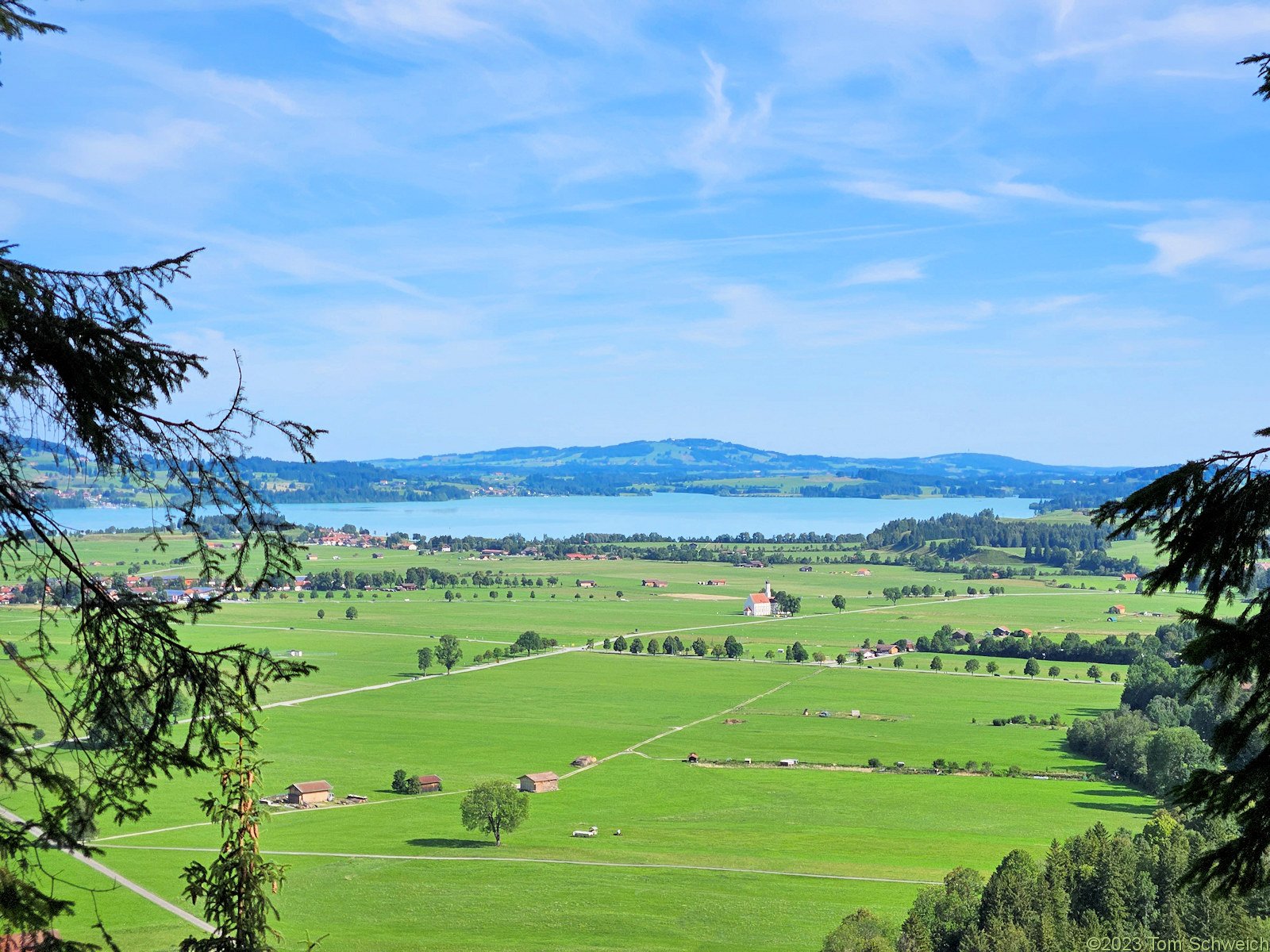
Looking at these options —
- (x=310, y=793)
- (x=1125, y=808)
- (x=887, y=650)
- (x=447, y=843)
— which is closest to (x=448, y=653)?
(x=310, y=793)

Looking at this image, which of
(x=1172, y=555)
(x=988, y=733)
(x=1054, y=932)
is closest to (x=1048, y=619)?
(x=988, y=733)

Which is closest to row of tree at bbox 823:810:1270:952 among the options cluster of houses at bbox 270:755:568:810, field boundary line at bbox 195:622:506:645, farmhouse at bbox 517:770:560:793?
farmhouse at bbox 517:770:560:793

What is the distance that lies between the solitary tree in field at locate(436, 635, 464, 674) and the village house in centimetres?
4787

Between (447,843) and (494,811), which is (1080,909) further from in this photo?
A: (447,843)

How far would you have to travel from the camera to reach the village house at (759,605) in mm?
131950

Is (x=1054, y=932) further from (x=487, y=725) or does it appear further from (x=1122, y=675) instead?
(x=1122, y=675)

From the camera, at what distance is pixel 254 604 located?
136625 mm

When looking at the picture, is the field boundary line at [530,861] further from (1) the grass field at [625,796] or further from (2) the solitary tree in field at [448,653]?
(2) the solitary tree in field at [448,653]

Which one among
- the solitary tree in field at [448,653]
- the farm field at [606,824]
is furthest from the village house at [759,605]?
the farm field at [606,824]

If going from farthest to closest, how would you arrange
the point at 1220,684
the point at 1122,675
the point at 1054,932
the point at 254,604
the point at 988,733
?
the point at 254,604 < the point at 1122,675 < the point at 988,733 < the point at 1054,932 < the point at 1220,684

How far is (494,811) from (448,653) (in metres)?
46.5

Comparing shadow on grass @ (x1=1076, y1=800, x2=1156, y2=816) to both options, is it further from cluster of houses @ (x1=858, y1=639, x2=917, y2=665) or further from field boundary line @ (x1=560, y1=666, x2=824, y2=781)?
cluster of houses @ (x1=858, y1=639, x2=917, y2=665)

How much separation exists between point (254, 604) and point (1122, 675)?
10154 centimetres

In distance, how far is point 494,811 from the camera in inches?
1823
